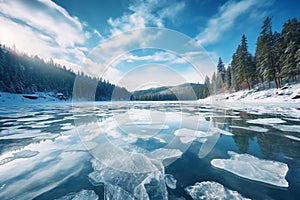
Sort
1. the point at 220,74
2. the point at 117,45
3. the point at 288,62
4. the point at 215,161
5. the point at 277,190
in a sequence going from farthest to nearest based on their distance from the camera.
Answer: the point at 220,74 < the point at 288,62 < the point at 117,45 < the point at 215,161 < the point at 277,190

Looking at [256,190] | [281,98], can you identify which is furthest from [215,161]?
[281,98]

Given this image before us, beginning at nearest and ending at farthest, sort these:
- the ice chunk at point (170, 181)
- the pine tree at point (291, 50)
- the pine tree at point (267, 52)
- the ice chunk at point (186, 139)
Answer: the ice chunk at point (170, 181) → the ice chunk at point (186, 139) → the pine tree at point (291, 50) → the pine tree at point (267, 52)

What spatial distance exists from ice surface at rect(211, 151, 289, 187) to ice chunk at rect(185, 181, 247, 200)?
0.63 m

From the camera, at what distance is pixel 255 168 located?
2.45 meters

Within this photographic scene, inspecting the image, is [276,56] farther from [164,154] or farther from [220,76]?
[164,154]

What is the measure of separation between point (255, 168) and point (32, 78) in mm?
69388

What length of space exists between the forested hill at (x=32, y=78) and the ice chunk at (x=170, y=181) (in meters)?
28.3

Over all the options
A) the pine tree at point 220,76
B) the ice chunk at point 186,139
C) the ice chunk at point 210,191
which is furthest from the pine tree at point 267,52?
the ice chunk at point 210,191

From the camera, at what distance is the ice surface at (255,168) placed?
2.14 meters

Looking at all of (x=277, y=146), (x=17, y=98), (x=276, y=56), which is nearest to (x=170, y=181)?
(x=277, y=146)

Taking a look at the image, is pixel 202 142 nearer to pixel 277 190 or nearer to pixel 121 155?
pixel 277 190

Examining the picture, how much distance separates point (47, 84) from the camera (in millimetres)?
55125

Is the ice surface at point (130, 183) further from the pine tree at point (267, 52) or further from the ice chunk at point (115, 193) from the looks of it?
the pine tree at point (267, 52)

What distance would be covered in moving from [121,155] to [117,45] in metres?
5.54
